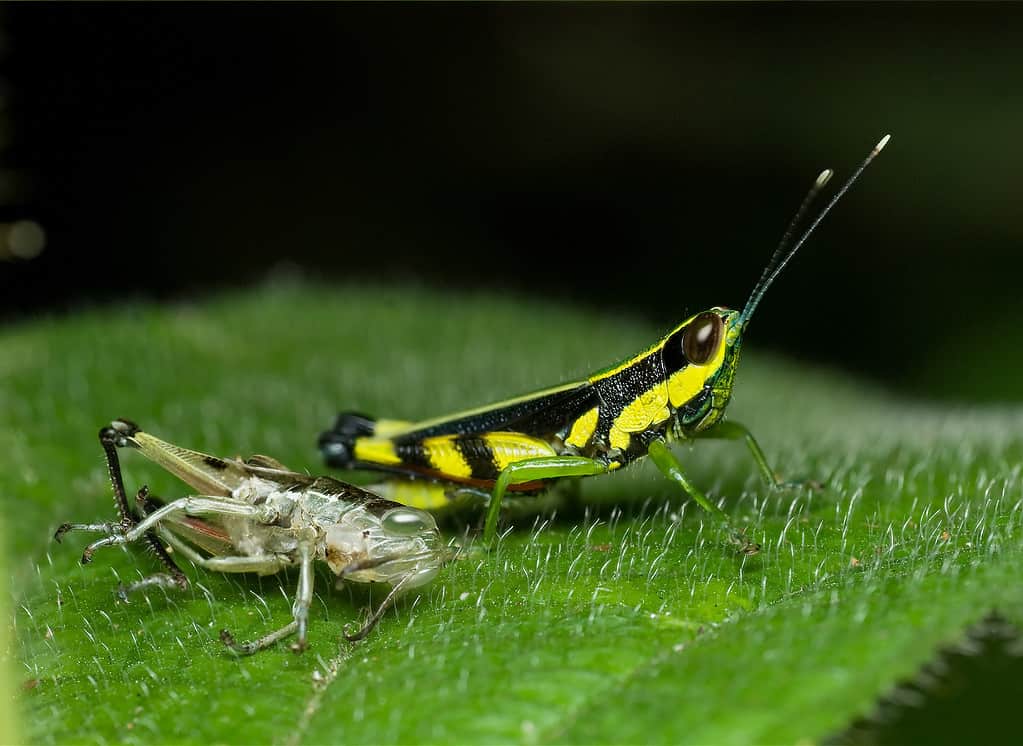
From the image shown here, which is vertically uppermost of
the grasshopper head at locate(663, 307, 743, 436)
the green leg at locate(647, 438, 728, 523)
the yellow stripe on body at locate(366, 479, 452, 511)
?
the grasshopper head at locate(663, 307, 743, 436)

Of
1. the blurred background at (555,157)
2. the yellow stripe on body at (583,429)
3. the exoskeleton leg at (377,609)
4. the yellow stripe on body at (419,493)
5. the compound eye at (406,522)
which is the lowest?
the exoskeleton leg at (377,609)

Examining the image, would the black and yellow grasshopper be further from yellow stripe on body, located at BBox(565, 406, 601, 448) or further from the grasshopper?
the grasshopper

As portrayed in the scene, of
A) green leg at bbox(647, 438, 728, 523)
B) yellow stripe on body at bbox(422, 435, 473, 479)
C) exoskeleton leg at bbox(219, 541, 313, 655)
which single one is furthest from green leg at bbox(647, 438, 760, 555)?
exoskeleton leg at bbox(219, 541, 313, 655)

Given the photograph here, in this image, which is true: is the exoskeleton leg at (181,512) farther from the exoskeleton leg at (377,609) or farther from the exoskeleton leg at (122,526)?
the exoskeleton leg at (377,609)

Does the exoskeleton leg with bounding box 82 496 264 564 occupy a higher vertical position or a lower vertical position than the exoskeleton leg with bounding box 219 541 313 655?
higher

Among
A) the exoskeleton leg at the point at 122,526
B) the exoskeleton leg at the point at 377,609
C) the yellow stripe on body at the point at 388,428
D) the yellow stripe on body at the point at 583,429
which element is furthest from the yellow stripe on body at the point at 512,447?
the exoskeleton leg at the point at 122,526

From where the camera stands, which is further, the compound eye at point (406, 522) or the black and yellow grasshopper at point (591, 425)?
the black and yellow grasshopper at point (591, 425)

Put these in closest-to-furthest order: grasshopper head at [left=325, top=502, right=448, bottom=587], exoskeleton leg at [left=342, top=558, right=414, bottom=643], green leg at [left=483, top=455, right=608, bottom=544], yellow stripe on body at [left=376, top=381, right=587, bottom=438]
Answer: exoskeleton leg at [left=342, top=558, right=414, bottom=643] → grasshopper head at [left=325, top=502, right=448, bottom=587] → green leg at [left=483, top=455, right=608, bottom=544] → yellow stripe on body at [left=376, top=381, right=587, bottom=438]
